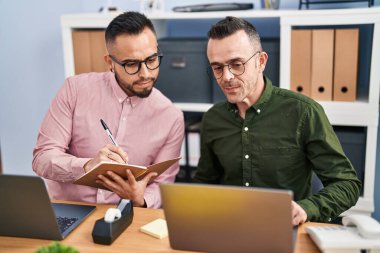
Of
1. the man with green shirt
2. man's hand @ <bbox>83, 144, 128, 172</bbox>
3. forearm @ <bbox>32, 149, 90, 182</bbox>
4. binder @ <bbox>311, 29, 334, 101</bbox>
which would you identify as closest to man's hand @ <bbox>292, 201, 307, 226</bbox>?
the man with green shirt

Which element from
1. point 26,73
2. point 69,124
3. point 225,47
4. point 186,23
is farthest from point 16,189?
point 26,73

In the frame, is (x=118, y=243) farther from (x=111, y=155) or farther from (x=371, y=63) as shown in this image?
(x=371, y=63)

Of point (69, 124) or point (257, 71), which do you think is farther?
point (69, 124)

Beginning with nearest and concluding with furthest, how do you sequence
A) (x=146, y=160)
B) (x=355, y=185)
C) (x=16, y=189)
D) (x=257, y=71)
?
Result: (x=16, y=189) < (x=355, y=185) < (x=257, y=71) < (x=146, y=160)

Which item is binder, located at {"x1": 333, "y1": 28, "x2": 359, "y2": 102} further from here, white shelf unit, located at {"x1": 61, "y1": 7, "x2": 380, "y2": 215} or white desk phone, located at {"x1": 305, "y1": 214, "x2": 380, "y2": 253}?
white desk phone, located at {"x1": 305, "y1": 214, "x2": 380, "y2": 253}

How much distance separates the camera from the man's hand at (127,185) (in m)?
1.44

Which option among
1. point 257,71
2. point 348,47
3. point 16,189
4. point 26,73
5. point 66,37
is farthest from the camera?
point 26,73

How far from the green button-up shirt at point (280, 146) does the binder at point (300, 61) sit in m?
0.56

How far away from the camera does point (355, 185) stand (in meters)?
1.51

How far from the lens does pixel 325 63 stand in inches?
84.0

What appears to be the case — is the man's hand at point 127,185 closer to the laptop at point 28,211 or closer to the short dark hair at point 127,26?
the laptop at point 28,211

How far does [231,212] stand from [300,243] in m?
0.28

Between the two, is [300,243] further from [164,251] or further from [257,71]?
[257,71]

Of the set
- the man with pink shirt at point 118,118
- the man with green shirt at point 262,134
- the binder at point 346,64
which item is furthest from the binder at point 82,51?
the binder at point 346,64
